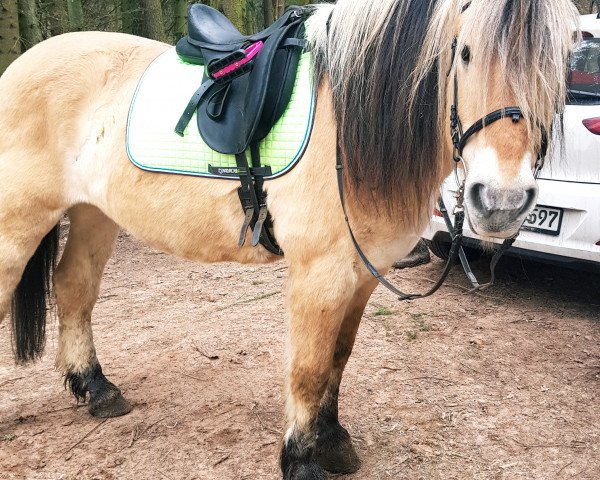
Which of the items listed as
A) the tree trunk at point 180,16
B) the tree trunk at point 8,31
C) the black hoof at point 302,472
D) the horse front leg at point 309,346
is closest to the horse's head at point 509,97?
the horse front leg at point 309,346

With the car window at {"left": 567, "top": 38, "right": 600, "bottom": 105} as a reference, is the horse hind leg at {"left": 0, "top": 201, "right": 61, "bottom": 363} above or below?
below

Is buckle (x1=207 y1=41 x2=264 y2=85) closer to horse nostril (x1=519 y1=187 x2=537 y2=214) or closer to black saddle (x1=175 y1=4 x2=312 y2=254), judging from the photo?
black saddle (x1=175 y1=4 x2=312 y2=254)

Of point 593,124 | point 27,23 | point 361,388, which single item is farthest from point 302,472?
point 27,23

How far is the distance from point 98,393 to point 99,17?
959cm

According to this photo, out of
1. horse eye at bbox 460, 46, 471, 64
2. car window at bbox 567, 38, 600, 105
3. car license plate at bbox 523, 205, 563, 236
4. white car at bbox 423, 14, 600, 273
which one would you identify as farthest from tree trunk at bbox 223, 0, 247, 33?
horse eye at bbox 460, 46, 471, 64

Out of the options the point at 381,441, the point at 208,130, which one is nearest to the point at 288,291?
the point at 208,130

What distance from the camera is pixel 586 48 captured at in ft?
13.3

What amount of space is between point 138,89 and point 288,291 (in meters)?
1.08

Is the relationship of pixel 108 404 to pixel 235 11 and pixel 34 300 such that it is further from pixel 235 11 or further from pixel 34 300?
pixel 235 11

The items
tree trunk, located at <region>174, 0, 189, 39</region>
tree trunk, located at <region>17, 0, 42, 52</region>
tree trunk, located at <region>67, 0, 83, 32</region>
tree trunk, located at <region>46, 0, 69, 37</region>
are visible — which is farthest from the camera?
tree trunk, located at <region>67, 0, 83, 32</region>

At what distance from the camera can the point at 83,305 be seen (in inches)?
126

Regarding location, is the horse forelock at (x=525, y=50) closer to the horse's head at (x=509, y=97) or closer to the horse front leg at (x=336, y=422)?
the horse's head at (x=509, y=97)

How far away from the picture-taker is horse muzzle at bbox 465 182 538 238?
5.42 ft

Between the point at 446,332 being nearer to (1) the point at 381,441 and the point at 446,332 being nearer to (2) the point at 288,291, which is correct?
(1) the point at 381,441
